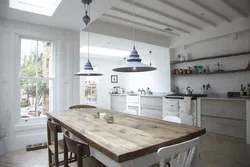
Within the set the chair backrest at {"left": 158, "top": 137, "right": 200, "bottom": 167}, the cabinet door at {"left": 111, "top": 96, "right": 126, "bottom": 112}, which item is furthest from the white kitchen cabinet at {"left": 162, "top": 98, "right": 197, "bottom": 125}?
the chair backrest at {"left": 158, "top": 137, "right": 200, "bottom": 167}

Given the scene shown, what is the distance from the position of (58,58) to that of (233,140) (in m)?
4.27

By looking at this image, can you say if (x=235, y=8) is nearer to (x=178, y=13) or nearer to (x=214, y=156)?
(x=178, y=13)

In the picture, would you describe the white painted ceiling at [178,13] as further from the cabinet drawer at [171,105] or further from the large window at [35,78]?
the cabinet drawer at [171,105]

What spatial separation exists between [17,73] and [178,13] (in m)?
3.55

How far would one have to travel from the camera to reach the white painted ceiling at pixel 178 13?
313 centimetres

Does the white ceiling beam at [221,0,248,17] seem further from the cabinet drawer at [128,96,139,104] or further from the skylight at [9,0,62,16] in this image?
the cabinet drawer at [128,96,139,104]

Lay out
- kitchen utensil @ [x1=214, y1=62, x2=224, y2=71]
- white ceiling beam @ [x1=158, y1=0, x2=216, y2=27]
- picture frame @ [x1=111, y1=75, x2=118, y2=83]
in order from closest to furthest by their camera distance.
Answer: white ceiling beam @ [x1=158, y1=0, x2=216, y2=27] < kitchen utensil @ [x1=214, y1=62, x2=224, y2=71] < picture frame @ [x1=111, y1=75, x2=118, y2=83]

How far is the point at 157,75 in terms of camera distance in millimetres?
6129

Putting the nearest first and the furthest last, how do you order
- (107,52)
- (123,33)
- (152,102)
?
1. (123,33)
2. (152,102)
3. (107,52)

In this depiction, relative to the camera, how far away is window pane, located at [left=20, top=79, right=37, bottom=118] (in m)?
3.39

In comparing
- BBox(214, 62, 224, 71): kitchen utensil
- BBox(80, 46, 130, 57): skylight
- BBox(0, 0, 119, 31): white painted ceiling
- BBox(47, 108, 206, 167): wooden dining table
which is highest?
BBox(80, 46, 130, 57): skylight

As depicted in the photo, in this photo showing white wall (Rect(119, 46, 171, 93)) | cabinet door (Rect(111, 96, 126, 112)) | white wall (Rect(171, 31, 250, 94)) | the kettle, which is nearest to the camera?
white wall (Rect(171, 31, 250, 94))

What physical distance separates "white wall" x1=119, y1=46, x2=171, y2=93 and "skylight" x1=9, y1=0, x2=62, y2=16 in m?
3.64

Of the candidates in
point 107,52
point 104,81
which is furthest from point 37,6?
point 104,81
